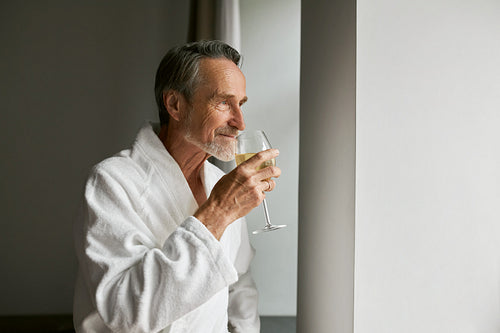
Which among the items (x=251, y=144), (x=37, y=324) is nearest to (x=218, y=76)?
(x=251, y=144)

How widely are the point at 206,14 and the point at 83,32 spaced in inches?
48.6

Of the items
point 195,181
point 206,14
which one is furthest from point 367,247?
point 206,14

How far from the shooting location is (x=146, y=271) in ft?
Result: 3.22

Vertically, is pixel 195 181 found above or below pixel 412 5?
below

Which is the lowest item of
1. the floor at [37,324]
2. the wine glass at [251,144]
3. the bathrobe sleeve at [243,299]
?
the floor at [37,324]

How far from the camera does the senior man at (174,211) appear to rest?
3.22 feet

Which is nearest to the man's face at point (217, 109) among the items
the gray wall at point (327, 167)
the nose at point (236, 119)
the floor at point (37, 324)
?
the nose at point (236, 119)

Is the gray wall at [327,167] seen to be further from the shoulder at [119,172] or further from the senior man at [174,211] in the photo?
the shoulder at [119,172]

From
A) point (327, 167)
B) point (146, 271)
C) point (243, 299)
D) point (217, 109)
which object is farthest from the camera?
point (243, 299)

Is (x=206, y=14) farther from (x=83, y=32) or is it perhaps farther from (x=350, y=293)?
(x=350, y=293)

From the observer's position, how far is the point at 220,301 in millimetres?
1307

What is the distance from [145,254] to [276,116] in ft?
4.30

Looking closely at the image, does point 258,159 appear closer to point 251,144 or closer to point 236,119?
point 251,144

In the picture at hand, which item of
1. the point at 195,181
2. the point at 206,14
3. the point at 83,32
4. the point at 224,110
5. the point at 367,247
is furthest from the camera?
the point at 83,32
